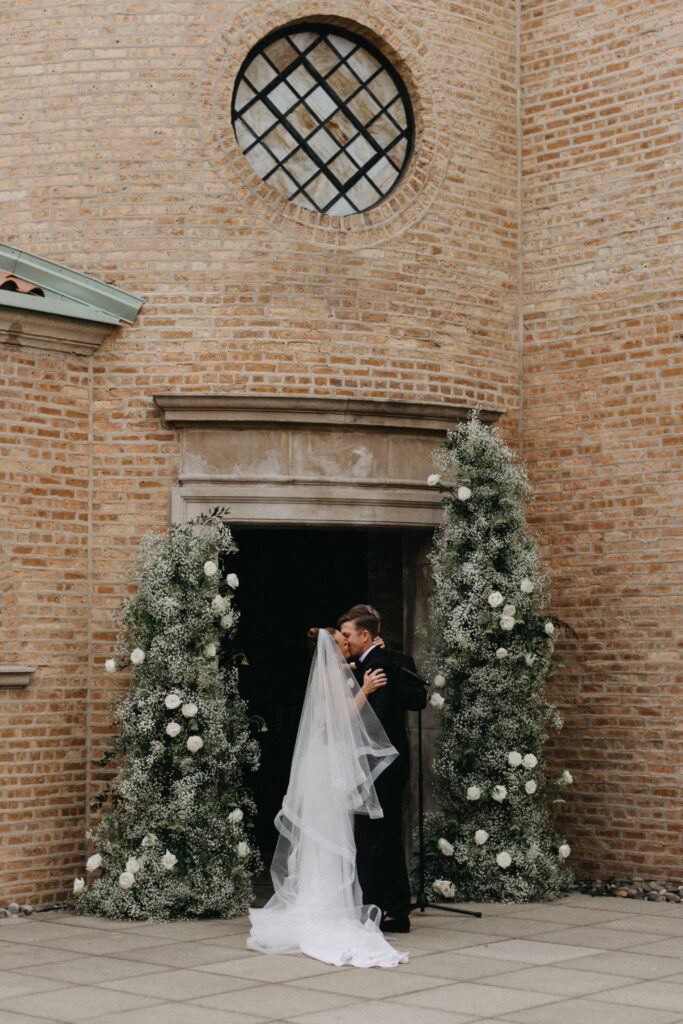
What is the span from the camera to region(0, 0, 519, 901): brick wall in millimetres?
9305

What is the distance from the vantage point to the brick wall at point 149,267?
9.30 meters

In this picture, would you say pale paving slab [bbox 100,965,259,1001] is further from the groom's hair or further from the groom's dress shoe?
the groom's hair

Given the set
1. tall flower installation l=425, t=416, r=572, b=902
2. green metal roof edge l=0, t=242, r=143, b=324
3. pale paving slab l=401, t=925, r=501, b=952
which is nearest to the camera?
pale paving slab l=401, t=925, r=501, b=952

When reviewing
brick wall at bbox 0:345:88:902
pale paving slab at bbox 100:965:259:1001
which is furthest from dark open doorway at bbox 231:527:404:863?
pale paving slab at bbox 100:965:259:1001

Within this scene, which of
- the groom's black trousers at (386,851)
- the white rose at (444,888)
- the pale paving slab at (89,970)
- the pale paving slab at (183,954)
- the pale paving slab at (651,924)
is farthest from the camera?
the white rose at (444,888)

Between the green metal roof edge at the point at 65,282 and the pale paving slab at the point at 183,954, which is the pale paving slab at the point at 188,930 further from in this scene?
the green metal roof edge at the point at 65,282

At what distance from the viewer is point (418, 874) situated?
937cm

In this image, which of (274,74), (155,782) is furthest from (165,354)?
(155,782)

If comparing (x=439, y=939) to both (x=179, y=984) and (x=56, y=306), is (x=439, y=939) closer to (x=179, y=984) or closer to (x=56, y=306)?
(x=179, y=984)

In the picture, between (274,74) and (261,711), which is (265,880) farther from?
(274,74)

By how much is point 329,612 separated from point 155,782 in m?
3.83

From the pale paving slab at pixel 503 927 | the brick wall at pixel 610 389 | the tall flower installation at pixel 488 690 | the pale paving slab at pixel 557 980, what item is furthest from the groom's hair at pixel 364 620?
the brick wall at pixel 610 389

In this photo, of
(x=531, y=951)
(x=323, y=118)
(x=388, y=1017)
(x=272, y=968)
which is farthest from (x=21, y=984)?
(x=323, y=118)

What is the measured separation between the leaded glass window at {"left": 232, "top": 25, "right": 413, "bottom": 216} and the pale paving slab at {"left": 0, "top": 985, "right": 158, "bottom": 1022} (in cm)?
584
